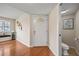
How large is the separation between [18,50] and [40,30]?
37.7 inches

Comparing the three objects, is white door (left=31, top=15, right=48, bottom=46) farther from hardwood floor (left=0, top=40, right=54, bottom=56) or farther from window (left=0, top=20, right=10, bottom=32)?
window (left=0, top=20, right=10, bottom=32)

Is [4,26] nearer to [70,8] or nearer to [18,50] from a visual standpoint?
[18,50]

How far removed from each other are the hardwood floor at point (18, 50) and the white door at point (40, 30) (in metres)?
0.19

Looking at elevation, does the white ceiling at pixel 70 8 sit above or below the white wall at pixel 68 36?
above

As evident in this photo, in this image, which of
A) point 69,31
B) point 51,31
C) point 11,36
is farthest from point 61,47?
point 11,36

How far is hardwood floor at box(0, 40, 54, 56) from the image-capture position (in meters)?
2.73

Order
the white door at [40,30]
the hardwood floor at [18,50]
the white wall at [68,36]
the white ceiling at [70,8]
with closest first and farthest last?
1. the white ceiling at [70,8]
2. the white wall at [68,36]
3. the hardwood floor at [18,50]
4. the white door at [40,30]

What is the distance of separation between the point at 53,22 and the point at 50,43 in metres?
0.62

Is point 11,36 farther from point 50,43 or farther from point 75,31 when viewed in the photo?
point 75,31

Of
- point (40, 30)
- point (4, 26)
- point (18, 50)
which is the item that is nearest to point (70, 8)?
point (40, 30)

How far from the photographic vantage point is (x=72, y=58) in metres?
1.37

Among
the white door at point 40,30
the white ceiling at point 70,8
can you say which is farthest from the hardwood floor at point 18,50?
the white ceiling at point 70,8

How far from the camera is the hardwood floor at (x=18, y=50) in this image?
2727mm

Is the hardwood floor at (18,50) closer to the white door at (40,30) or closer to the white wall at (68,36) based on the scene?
the white door at (40,30)
